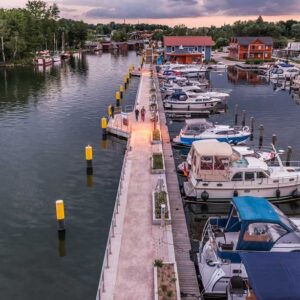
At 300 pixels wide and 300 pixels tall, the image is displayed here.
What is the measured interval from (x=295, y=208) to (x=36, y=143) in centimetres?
2773

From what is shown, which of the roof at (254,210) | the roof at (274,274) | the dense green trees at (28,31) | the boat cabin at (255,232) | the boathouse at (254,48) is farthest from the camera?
the boathouse at (254,48)

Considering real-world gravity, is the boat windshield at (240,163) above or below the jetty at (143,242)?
above

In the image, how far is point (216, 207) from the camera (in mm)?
30469

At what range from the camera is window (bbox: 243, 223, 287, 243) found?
2025 cm

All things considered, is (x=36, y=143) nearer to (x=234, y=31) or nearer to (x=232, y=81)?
(x=232, y=81)

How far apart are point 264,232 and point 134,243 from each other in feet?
22.3

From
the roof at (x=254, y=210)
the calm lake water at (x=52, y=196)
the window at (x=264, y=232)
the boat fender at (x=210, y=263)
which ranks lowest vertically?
the calm lake water at (x=52, y=196)

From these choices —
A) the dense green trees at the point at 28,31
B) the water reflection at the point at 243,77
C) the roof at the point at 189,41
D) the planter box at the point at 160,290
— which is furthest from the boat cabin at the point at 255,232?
the dense green trees at the point at 28,31

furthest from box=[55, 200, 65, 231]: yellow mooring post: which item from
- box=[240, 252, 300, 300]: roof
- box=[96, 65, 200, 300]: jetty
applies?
box=[240, 252, 300, 300]: roof

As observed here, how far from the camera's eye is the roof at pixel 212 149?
29375 mm

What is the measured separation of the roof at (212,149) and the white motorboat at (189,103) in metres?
30.6

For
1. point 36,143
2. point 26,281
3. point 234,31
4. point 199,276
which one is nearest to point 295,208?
point 199,276

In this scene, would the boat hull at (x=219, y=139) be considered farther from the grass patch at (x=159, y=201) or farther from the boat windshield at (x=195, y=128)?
the grass patch at (x=159, y=201)

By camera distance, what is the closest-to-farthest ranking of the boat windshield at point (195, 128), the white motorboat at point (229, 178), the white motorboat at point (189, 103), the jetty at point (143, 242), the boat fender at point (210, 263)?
the jetty at point (143, 242) → the boat fender at point (210, 263) → the white motorboat at point (229, 178) → the boat windshield at point (195, 128) → the white motorboat at point (189, 103)
